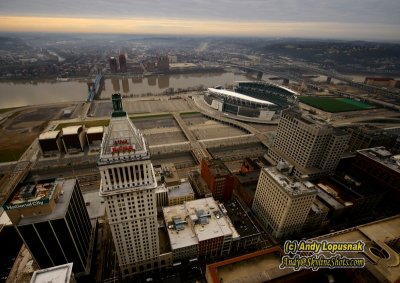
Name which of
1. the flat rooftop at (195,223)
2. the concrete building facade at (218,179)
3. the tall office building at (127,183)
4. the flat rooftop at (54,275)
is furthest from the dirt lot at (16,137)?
the concrete building facade at (218,179)

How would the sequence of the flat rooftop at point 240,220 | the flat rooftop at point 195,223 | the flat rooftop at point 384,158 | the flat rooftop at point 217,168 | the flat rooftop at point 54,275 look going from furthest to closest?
the flat rooftop at point 384,158 → the flat rooftop at point 217,168 → the flat rooftop at point 240,220 → the flat rooftop at point 195,223 → the flat rooftop at point 54,275

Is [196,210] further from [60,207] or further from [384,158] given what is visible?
[384,158]

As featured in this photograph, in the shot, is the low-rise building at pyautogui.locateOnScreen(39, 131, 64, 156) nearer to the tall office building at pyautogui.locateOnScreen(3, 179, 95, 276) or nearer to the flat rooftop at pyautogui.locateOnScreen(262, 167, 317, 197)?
the tall office building at pyautogui.locateOnScreen(3, 179, 95, 276)

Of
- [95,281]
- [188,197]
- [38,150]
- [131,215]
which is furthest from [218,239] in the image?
[38,150]

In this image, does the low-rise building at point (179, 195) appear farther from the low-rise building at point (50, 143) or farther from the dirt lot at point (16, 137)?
the dirt lot at point (16, 137)

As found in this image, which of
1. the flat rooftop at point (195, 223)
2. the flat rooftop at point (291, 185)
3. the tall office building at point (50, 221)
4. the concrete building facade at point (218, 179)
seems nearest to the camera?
the tall office building at point (50, 221)

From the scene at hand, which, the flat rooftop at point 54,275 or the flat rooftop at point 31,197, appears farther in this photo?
the flat rooftop at point 31,197

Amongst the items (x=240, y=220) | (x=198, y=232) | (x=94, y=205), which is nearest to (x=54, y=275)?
(x=198, y=232)

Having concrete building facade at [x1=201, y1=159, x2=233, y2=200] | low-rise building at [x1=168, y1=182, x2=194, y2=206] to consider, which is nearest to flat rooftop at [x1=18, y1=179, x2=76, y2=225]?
low-rise building at [x1=168, y1=182, x2=194, y2=206]
